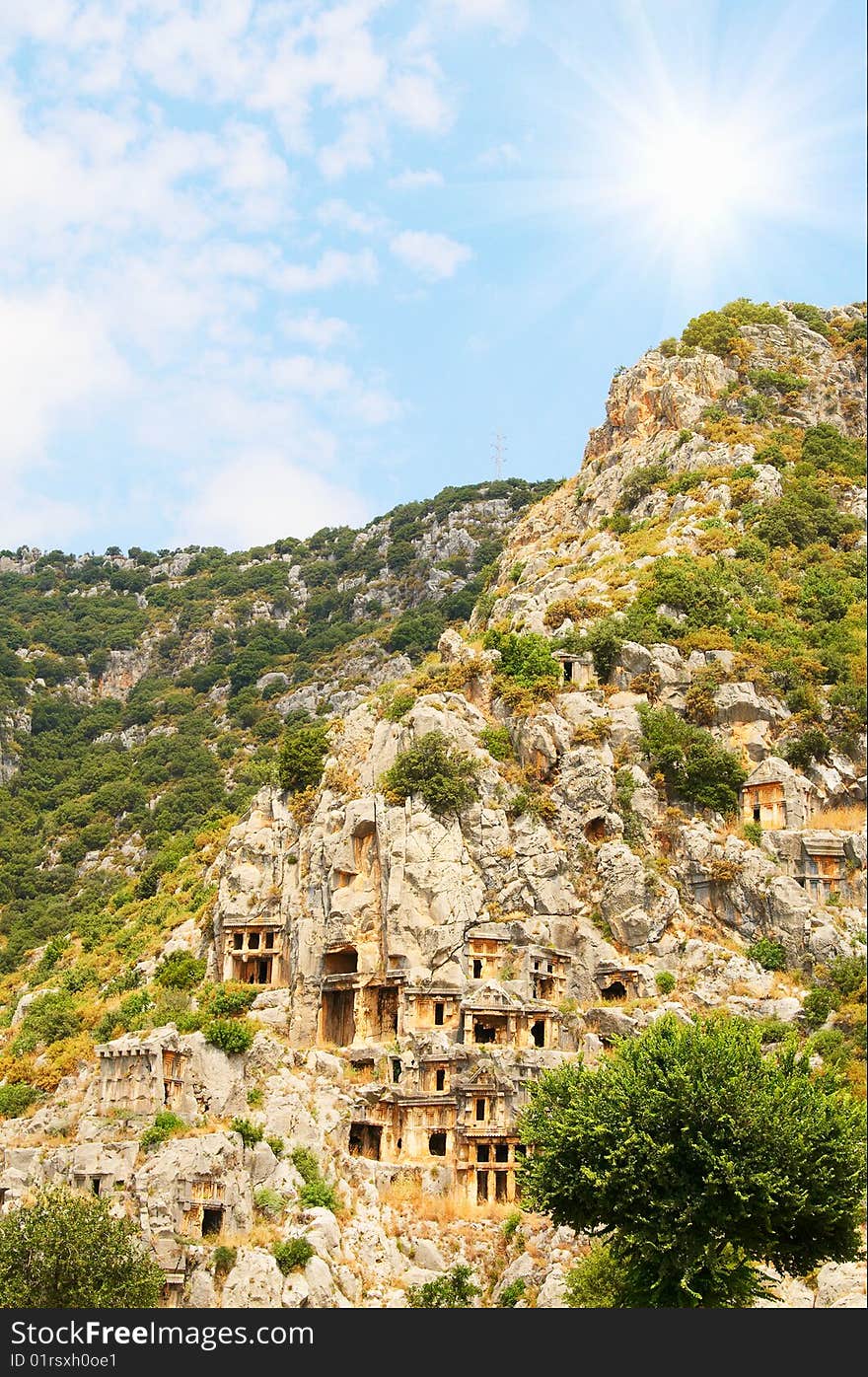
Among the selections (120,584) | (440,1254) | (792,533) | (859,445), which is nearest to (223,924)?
(440,1254)

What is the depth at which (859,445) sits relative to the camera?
94.0 metres

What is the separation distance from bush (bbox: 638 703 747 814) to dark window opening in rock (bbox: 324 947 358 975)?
57.9ft

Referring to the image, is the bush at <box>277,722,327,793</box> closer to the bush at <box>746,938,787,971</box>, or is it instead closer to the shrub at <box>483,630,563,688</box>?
the shrub at <box>483,630,563,688</box>

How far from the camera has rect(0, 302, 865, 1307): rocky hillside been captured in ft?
166

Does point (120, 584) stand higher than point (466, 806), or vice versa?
point (120, 584)

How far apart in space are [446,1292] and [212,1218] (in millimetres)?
8616

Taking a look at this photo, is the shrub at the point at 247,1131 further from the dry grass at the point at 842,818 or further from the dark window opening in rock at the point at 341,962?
the dry grass at the point at 842,818

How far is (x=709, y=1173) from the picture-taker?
38688 millimetres

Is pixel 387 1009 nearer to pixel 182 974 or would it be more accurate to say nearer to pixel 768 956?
pixel 182 974

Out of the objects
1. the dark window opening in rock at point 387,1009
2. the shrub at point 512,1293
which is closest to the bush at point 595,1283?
the shrub at point 512,1293

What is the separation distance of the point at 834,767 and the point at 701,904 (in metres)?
10.8

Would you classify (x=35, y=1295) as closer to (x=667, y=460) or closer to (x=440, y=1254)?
(x=440, y=1254)

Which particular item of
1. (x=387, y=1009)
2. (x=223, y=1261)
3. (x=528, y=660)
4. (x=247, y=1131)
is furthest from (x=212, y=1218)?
(x=528, y=660)

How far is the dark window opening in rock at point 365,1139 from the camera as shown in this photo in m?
54.6
